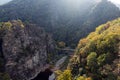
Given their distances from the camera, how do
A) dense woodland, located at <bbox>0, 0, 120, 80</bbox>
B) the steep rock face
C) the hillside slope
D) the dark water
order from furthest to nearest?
1. the dark water
2. the steep rock face
3. dense woodland, located at <bbox>0, 0, 120, 80</bbox>
4. the hillside slope

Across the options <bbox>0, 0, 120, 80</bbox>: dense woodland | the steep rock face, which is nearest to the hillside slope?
<bbox>0, 0, 120, 80</bbox>: dense woodland

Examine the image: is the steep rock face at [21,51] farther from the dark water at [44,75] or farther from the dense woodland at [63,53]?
the dark water at [44,75]

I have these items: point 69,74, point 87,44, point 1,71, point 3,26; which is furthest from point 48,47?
point 69,74

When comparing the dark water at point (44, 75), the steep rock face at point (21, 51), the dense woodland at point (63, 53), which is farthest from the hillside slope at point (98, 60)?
the dark water at point (44, 75)

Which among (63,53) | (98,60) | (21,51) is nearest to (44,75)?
(21,51)

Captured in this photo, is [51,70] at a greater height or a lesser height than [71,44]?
lesser

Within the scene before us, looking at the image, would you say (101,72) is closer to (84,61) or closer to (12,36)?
(84,61)

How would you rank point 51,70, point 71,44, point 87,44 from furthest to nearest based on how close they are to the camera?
1. point 71,44
2. point 51,70
3. point 87,44

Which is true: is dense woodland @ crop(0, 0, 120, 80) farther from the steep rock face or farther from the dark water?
the dark water

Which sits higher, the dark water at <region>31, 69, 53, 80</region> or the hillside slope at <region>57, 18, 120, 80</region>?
the hillside slope at <region>57, 18, 120, 80</region>
